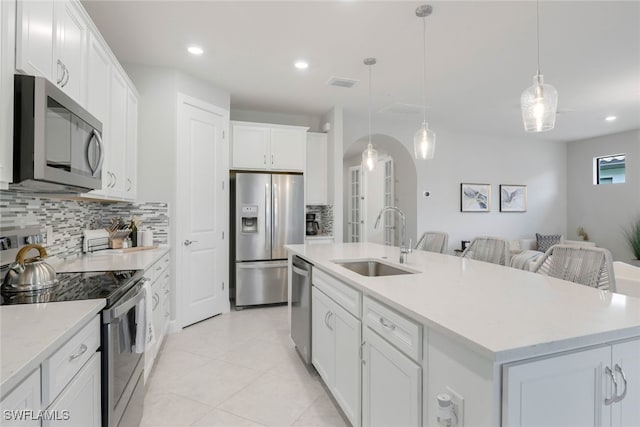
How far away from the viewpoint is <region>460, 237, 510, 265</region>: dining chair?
246cm

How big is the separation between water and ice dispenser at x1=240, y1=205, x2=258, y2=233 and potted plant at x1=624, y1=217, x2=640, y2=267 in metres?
6.38

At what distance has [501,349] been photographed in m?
0.85

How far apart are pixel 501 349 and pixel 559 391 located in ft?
0.97

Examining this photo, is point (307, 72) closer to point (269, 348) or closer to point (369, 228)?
point (269, 348)

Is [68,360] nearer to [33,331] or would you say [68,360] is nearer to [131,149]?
[33,331]

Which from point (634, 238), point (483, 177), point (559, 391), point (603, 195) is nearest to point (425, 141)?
point (559, 391)

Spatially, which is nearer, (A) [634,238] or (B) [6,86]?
(B) [6,86]

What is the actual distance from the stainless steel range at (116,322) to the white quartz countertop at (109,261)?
0.58 feet

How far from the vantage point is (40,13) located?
56.4 inches

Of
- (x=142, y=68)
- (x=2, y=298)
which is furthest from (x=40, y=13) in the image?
(x=142, y=68)

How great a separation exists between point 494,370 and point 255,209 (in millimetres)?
3615

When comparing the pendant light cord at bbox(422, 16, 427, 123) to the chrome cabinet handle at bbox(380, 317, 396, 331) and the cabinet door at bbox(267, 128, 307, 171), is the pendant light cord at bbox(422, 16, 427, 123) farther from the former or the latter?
the chrome cabinet handle at bbox(380, 317, 396, 331)

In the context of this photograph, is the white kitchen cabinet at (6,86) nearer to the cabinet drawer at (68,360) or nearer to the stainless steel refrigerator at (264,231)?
the cabinet drawer at (68,360)

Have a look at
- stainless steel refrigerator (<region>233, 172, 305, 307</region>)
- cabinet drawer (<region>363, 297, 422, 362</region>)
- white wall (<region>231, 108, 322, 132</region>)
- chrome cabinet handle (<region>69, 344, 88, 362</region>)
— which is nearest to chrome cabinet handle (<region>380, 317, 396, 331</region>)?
cabinet drawer (<region>363, 297, 422, 362</region>)
